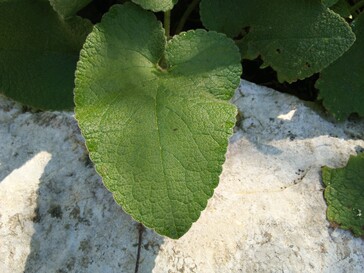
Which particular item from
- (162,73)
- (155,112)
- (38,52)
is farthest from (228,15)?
(38,52)

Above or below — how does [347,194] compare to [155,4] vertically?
below

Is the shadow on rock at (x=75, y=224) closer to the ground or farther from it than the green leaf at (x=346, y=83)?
closer to the ground

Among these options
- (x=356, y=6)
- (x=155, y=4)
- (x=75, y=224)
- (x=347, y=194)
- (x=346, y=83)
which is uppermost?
(x=155, y=4)

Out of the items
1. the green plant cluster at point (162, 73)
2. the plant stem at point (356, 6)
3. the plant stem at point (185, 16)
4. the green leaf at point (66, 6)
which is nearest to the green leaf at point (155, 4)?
the green plant cluster at point (162, 73)

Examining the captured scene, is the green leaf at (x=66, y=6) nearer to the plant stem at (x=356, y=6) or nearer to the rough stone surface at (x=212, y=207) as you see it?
the rough stone surface at (x=212, y=207)

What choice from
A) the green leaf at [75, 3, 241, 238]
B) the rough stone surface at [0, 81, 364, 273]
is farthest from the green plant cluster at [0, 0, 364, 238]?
the rough stone surface at [0, 81, 364, 273]

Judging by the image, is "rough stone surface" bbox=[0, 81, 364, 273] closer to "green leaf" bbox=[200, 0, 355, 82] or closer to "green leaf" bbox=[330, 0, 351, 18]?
"green leaf" bbox=[200, 0, 355, 82]

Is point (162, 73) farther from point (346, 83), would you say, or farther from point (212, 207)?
point (346, 83)

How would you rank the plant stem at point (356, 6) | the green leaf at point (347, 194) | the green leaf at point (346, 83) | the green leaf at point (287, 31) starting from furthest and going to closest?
the plant stem at point (356, 6) → the green leaf at point (346, 83) → the green leaf at point (287, 31) → the green leaf at point (347, 194)
